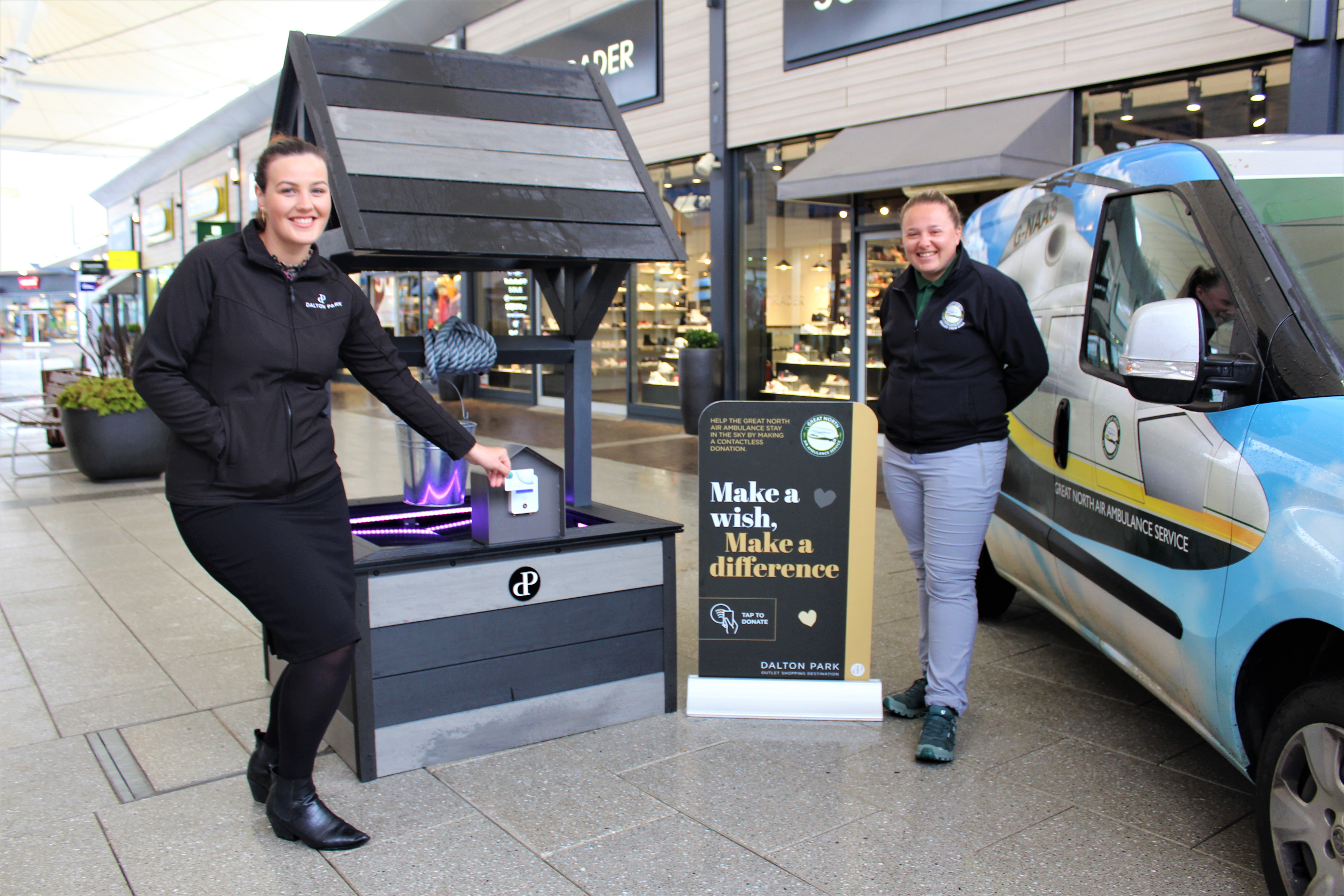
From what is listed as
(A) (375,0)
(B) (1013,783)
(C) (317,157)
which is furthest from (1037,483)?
(A) (375,0)

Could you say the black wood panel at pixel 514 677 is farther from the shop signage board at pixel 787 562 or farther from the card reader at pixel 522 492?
the card reader at pixel 522 492

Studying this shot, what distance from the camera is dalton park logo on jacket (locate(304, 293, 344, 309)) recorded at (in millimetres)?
2654

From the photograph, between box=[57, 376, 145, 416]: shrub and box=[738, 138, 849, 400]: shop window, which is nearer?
box=[57, 376, 145, 416]: shrub

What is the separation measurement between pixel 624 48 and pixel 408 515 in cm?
1110

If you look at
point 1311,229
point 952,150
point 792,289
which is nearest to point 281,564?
point 1311,229

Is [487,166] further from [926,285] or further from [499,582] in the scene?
[926,285]

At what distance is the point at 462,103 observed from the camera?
3.71 m

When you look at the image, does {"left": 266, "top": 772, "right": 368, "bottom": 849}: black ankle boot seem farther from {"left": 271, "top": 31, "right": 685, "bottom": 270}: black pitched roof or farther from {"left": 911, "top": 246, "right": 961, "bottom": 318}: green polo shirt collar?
{"left": 911, "top": 246, "right": 961, "bottom": 318}: green polo shirt collar

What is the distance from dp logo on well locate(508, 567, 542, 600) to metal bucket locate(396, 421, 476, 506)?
0.82 m

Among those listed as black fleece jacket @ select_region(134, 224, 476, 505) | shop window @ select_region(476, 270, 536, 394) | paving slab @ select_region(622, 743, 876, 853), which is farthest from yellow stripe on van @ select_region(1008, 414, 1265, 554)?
shop window @ select_region(476, 270, 536, 394)

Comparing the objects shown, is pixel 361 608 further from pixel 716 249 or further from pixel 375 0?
pixel 375 0

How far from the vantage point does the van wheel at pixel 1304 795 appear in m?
2.07

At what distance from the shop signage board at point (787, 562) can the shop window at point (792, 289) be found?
7781mm

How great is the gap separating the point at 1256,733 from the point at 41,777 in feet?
11.5
